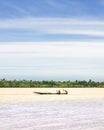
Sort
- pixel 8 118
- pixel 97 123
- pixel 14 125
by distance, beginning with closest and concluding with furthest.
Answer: pixel 14 125, pixel 97 123, pixel 8 118

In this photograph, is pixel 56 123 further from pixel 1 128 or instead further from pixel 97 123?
pixel 1 128

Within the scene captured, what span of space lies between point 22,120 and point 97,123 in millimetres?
9022

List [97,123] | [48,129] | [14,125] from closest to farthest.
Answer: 1. [48,129]
2. [14,125]
3. [97,123]

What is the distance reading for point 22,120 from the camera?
56.7m

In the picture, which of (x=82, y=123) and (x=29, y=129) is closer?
(x=29, y=129)

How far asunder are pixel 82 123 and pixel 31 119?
7.03 meters

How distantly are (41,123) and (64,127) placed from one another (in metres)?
4.69

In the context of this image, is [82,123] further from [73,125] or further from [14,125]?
[14,125]

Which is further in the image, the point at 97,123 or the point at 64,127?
the point at 97,123

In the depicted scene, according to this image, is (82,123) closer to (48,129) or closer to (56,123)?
(56,123)

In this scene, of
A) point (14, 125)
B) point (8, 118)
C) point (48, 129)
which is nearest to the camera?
point (48, 129)

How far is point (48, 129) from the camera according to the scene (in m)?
48.2

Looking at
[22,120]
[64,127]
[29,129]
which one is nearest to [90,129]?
[64,127]

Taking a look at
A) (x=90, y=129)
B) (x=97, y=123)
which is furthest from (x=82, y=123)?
(x=90, y=129)
